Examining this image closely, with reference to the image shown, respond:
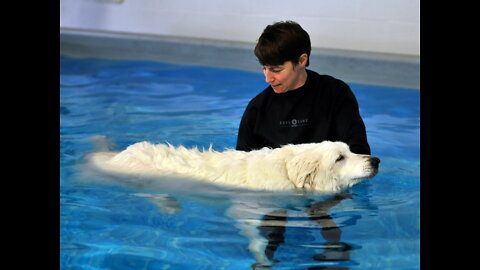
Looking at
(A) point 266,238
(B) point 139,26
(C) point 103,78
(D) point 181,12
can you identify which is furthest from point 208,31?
(A) point 266,238

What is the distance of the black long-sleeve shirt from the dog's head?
→ 39 cm

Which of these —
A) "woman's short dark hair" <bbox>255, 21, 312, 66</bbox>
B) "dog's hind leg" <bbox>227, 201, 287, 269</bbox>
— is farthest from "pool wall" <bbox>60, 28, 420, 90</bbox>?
"dog's hind leg" <bbox>227, 201, 287, 269</bbox>

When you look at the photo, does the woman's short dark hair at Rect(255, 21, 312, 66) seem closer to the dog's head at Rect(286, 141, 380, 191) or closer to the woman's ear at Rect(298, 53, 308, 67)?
the woman's ear at Rect(298, 53, 308, 67)

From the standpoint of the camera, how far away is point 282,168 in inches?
142

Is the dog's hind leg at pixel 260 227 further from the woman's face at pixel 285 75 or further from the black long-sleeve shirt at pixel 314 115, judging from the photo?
the woman's face at pixel 285 75

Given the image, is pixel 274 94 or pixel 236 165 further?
pixel 274 94

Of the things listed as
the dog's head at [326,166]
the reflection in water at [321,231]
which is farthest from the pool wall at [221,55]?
the reflection in water at [321,231]

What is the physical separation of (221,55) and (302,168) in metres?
5.78

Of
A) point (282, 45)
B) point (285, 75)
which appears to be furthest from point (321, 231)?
point (282, 45)

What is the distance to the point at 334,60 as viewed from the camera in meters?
8.38

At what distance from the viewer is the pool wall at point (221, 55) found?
794 centimetres

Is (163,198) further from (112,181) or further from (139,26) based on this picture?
(139,26)

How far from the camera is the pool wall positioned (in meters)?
7.94
